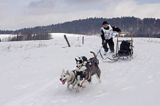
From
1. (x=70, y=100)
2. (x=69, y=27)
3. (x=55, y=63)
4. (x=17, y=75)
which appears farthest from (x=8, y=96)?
(x=69, y=27)

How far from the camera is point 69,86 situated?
11.7m

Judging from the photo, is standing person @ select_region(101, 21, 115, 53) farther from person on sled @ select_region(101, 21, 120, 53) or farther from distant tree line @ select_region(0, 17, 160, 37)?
distant tree line @ select_region(0, 17, 160, 37)

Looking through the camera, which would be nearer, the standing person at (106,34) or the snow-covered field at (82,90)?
the snow-covered field at (82,90)

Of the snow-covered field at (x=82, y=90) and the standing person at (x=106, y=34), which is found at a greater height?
the standing person at (x=106, y=34)

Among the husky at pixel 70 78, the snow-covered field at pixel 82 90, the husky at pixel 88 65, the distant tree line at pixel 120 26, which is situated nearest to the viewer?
the snow-covered field at pixel 82 90

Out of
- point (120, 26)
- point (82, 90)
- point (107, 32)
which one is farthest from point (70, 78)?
point (120, 26)

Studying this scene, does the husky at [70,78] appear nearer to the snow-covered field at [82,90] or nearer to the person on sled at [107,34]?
the snow-covered field at [82,90]

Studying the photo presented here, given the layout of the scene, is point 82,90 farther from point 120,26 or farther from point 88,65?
point 120,26

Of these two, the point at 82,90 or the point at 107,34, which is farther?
the point at 107,34

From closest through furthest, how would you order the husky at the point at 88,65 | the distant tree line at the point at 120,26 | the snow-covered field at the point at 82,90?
the snow-covered field at the point at 82,90 < the husky at the point at 88,65 < the distant tree line at the point at 120,26

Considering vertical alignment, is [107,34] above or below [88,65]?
above

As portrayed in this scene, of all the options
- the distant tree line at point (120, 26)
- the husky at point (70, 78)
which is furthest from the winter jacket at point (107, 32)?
the distant tree line at point (120, 26)

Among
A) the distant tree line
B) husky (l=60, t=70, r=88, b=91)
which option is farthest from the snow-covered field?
the distant tree line

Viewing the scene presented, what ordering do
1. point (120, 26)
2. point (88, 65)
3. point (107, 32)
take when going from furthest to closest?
point (120, 26) → point (107, 32) → point (88, 65)
